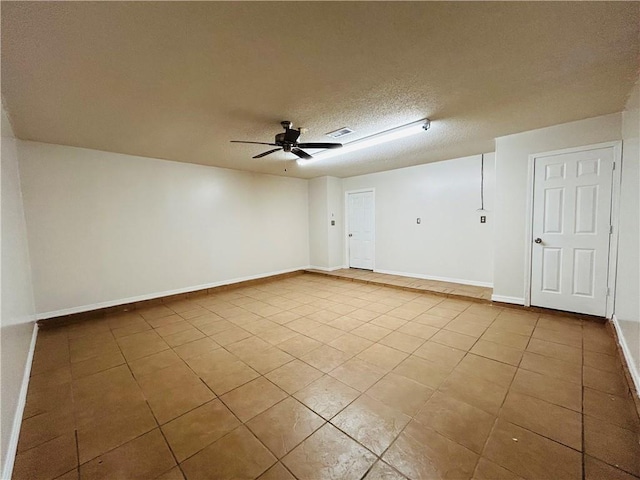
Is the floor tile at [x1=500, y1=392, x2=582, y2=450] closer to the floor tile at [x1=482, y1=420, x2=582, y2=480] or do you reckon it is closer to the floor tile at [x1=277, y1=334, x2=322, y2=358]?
the floor tile at [x1=482, y1=420, x2=582, y2=480]

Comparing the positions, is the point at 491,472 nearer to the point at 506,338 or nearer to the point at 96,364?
the point at 506,338

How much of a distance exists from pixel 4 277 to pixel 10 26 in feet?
5.20

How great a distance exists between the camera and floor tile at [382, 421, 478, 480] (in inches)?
53.0

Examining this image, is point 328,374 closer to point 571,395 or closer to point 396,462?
point 396,462

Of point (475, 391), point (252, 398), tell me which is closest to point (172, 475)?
point (252, 398)

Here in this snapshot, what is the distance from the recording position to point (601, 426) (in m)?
1.63

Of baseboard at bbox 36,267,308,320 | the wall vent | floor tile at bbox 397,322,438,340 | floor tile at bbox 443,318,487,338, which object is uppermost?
the wall vent

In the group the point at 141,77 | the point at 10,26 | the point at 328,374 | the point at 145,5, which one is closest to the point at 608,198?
the point at 328,374

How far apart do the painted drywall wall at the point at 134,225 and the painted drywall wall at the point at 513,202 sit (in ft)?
14.2

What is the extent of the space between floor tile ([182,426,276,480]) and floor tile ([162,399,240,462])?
0.06 m

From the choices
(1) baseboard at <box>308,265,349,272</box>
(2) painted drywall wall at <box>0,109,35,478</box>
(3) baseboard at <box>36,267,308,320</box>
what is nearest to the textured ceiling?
(2) painted drywall wall at <box>0,109,35,478</box>

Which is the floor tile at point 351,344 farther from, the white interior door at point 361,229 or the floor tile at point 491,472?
the white interior door at point 361,229

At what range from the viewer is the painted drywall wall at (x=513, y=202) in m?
3.39

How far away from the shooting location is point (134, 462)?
4.79 feet
